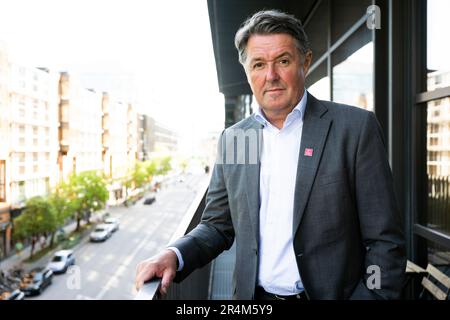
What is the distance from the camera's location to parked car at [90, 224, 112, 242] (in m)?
41.0

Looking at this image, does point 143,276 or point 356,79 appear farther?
point 356,79

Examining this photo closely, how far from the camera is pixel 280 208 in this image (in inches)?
41.1

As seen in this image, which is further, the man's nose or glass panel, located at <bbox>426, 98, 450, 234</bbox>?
glass panel, located at <bbox>426, 98, 450, 234</bbox>

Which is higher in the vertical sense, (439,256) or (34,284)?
Answer: (439,256)

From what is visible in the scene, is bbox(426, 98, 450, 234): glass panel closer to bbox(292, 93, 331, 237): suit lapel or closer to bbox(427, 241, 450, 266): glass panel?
bbox(427, 241, 450, 266): glass panel

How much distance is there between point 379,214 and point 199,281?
1.95m

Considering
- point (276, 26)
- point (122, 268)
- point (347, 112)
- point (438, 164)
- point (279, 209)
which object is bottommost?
point (122, 268)

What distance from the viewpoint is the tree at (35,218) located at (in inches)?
1125

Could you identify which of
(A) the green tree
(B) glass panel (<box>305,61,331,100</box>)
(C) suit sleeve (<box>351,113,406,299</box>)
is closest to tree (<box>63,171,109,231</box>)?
(A) the green tree

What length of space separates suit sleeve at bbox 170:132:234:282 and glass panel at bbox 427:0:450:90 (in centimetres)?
131

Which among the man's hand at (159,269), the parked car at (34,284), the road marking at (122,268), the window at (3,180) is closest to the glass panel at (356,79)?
the man's hand at (159,269)

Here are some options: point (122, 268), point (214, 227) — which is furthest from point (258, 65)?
point (122, 268)

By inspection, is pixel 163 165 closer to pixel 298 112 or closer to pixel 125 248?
pixel 125 248

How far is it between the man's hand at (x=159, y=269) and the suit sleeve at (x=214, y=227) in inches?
3.8
